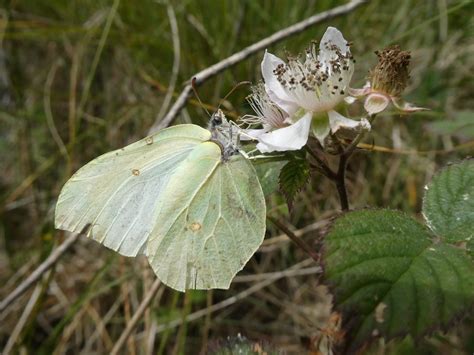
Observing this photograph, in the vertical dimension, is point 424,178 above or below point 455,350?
above

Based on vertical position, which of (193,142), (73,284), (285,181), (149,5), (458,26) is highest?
(149,5)

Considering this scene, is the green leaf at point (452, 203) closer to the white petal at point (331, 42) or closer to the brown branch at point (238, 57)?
the white petal at point (331, 42)

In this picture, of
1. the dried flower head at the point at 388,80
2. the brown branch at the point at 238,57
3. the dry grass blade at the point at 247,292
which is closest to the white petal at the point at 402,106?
the dried flower head at the point at 388,80

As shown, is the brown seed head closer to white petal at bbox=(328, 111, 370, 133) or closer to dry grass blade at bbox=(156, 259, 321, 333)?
white petal at bbox=(328, 111, 370, 133)

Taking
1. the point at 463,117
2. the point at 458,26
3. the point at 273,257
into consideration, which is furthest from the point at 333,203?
the point at 458,26

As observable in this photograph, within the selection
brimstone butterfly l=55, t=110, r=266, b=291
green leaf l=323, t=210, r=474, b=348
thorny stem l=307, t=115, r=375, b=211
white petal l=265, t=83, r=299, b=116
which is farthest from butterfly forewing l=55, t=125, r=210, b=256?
green leaf l=323, t=210, r=474, b=348

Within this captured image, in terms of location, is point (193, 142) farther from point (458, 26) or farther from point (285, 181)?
point (458, 26)
